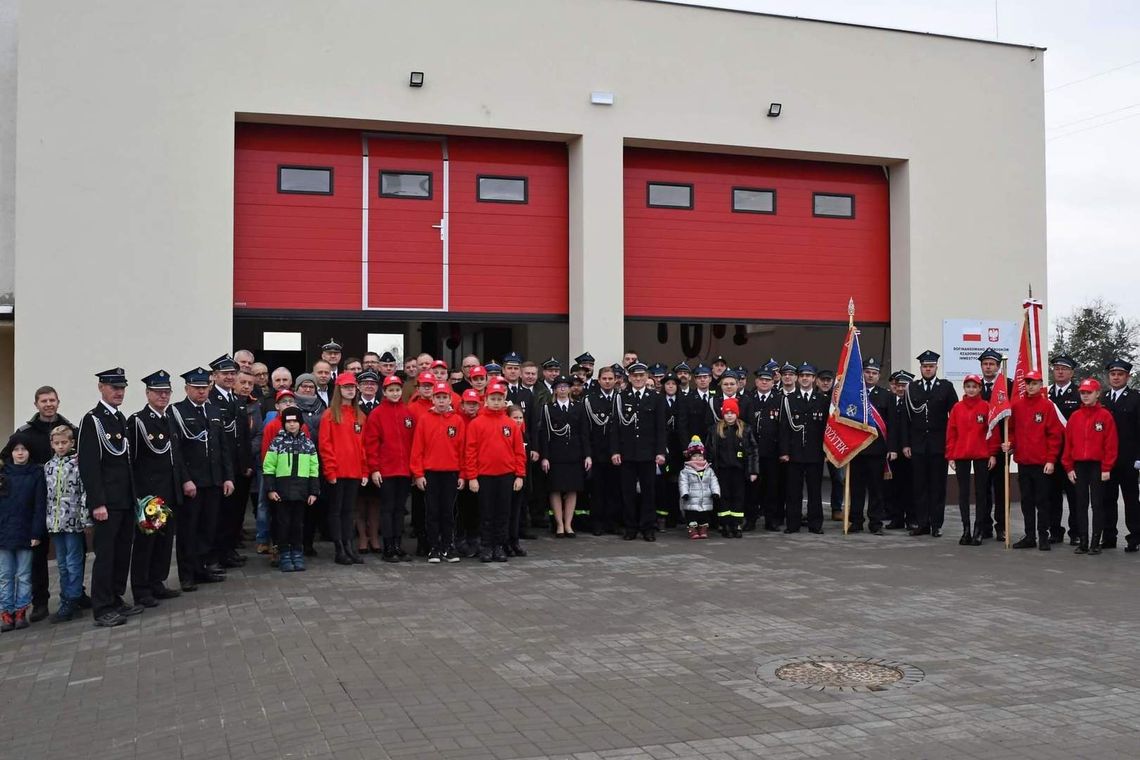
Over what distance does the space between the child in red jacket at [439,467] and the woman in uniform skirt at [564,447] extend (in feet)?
6.45

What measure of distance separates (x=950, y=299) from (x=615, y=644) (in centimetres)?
1297

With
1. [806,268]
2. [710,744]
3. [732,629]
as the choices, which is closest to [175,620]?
[732,629]

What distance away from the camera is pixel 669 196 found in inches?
695

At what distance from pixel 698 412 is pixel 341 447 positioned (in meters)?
4.96

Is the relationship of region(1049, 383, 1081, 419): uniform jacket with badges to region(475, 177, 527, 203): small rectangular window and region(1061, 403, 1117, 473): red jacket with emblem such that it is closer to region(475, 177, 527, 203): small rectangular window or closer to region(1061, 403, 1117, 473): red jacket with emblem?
region(1061, 403, 1117, 473): red jacket with emblem

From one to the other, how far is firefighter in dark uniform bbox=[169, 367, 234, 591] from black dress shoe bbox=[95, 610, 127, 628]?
1154 mm

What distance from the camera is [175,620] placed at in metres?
8.63

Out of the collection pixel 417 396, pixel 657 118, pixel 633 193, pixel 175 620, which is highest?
pixel 657 118

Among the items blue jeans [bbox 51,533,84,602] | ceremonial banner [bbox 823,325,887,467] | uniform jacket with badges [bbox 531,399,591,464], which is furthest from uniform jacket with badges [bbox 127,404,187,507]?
ceremonial banner [bbox 823,325,887,467]

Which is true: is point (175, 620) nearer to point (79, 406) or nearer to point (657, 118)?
point (79, 406)

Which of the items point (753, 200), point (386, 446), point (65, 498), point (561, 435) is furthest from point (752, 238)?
point (65, 498)

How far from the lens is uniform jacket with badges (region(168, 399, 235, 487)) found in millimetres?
9883

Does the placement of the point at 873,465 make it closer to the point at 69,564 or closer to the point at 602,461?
the point at 602,461

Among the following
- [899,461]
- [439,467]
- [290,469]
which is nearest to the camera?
[290,469]
